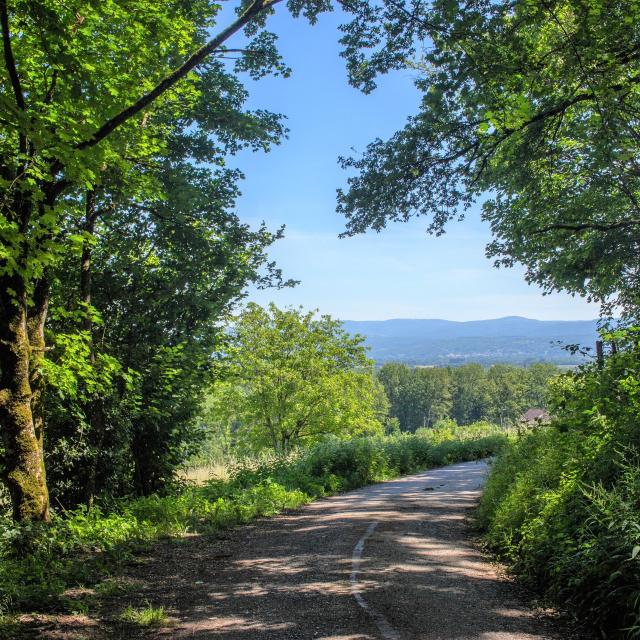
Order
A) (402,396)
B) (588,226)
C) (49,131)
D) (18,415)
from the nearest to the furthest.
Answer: (49,131)
(18,415)
(588,226)
(402,396)

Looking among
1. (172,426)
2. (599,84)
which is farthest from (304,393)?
(599,84)

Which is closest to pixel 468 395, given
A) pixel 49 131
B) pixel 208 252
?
pixel 208 252

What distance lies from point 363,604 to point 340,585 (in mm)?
818

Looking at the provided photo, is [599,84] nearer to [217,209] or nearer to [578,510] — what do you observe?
[578,510]

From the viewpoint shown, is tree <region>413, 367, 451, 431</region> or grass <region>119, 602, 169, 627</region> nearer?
grass <region>119, 602, 169, 627</region>

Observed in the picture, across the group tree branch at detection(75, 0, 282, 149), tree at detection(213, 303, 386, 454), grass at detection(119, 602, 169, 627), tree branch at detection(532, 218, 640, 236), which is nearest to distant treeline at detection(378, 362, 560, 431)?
tree at detection(213, 303, 386, 454)

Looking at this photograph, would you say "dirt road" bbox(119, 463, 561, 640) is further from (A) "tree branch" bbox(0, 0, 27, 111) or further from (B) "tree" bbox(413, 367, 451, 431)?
(B) "tree" bbox(413, 367, 451, 431)

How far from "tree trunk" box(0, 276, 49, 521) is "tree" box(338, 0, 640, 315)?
6390 mm

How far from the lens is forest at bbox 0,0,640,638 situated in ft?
20.4

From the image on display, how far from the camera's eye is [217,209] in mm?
13625

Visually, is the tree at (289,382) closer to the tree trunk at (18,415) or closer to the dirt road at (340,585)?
the dirt road at (340,585)

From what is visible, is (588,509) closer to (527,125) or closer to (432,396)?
(527,125)

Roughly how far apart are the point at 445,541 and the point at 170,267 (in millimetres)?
9560

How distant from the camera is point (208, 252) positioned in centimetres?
1319
